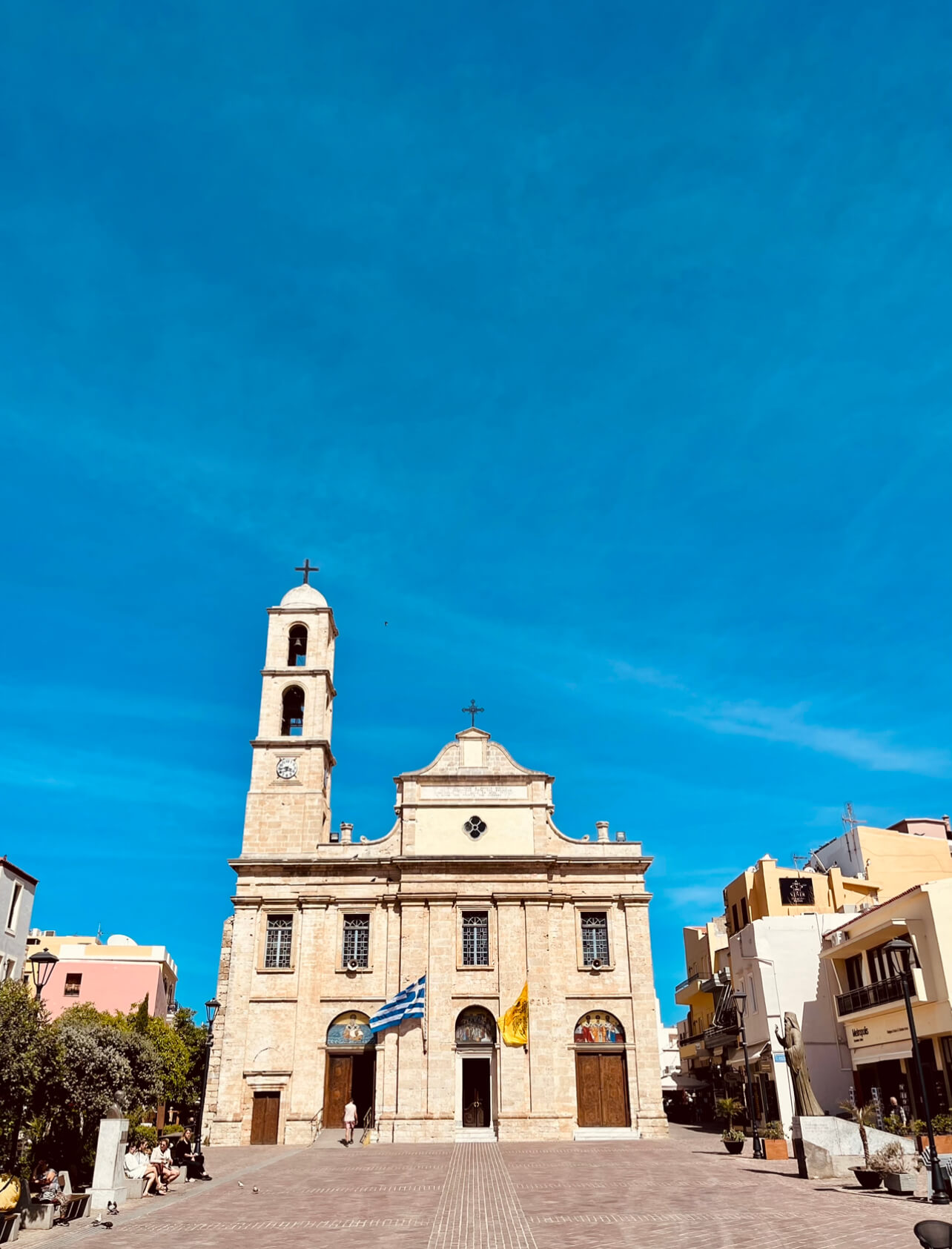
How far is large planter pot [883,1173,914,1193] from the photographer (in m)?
18.9

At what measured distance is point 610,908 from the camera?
42.0m

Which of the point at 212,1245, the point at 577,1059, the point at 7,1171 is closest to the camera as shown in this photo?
the point at 212,1245

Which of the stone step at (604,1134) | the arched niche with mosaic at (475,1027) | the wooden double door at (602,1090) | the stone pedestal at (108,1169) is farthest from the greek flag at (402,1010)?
the stone pedestal at (108,1169)

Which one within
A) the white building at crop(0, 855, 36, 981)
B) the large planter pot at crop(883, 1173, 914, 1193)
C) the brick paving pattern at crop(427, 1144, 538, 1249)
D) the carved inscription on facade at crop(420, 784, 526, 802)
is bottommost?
the brick paving pattern at crop(427, 1144, 538, 1249)

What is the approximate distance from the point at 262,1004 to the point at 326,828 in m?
8.32

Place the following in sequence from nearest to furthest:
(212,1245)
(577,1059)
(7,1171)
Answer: (212,1245)
(7,1171)
(577,1059)

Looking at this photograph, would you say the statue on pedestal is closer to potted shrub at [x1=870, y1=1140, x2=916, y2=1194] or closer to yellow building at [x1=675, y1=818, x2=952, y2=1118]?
potted shrub at [x1=870, y1=1140, x2=916, y2=1194]

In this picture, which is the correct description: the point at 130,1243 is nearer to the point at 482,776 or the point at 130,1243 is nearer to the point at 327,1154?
the point at 327,1154

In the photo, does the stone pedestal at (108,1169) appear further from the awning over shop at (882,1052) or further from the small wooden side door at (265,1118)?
the awning over shop at (882,1052)

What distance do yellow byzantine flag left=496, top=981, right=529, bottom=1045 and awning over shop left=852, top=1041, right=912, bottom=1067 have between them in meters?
11.8

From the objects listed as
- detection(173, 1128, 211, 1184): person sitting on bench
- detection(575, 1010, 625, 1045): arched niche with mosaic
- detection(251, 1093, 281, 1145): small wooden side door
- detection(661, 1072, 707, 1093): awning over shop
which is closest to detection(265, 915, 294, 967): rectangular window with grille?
detection(251, 1093, 281, 1145): small wooden side door

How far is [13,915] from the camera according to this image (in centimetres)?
3544

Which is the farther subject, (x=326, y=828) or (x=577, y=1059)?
(x=326, y=828)

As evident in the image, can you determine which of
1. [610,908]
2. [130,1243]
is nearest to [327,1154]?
[610,908]
